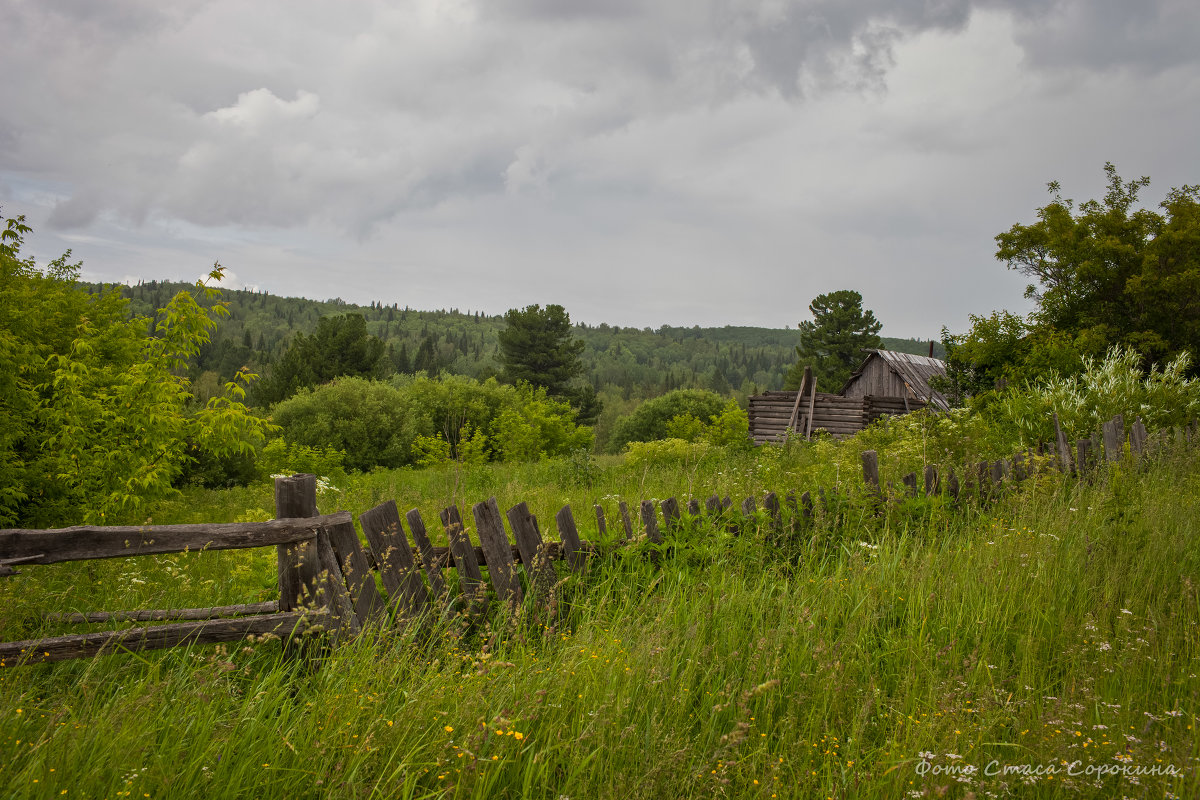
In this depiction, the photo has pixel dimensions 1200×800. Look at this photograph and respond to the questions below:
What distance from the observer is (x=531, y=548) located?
3.86 meters

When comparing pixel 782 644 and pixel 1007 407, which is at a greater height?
pixel 1007 407

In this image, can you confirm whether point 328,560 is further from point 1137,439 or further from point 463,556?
point 1137,439

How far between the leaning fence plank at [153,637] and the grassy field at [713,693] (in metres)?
0.09

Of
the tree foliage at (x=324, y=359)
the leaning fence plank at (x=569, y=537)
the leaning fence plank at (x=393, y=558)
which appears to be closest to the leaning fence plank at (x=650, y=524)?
the leaning fence plank at (x=569, y=537)

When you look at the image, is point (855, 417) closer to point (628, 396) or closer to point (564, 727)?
point (564, 727)

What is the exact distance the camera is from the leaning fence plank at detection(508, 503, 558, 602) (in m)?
3.81

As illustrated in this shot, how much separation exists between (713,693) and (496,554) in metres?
1.71

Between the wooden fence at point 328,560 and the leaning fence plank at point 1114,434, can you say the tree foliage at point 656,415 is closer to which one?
the leaning fence plank at point 1114,434

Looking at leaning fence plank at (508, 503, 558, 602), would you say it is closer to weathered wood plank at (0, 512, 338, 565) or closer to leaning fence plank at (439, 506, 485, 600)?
leaning fence plank at (439, 506, 485, 600)

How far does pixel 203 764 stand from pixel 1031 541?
458 centimetres

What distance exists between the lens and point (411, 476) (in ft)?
62.6

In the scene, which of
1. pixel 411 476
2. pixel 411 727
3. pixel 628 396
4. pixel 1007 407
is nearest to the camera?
pixel 411 727

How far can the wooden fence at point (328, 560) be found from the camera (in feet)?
9.05

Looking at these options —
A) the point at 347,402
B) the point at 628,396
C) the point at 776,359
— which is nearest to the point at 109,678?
the point at 347,402
